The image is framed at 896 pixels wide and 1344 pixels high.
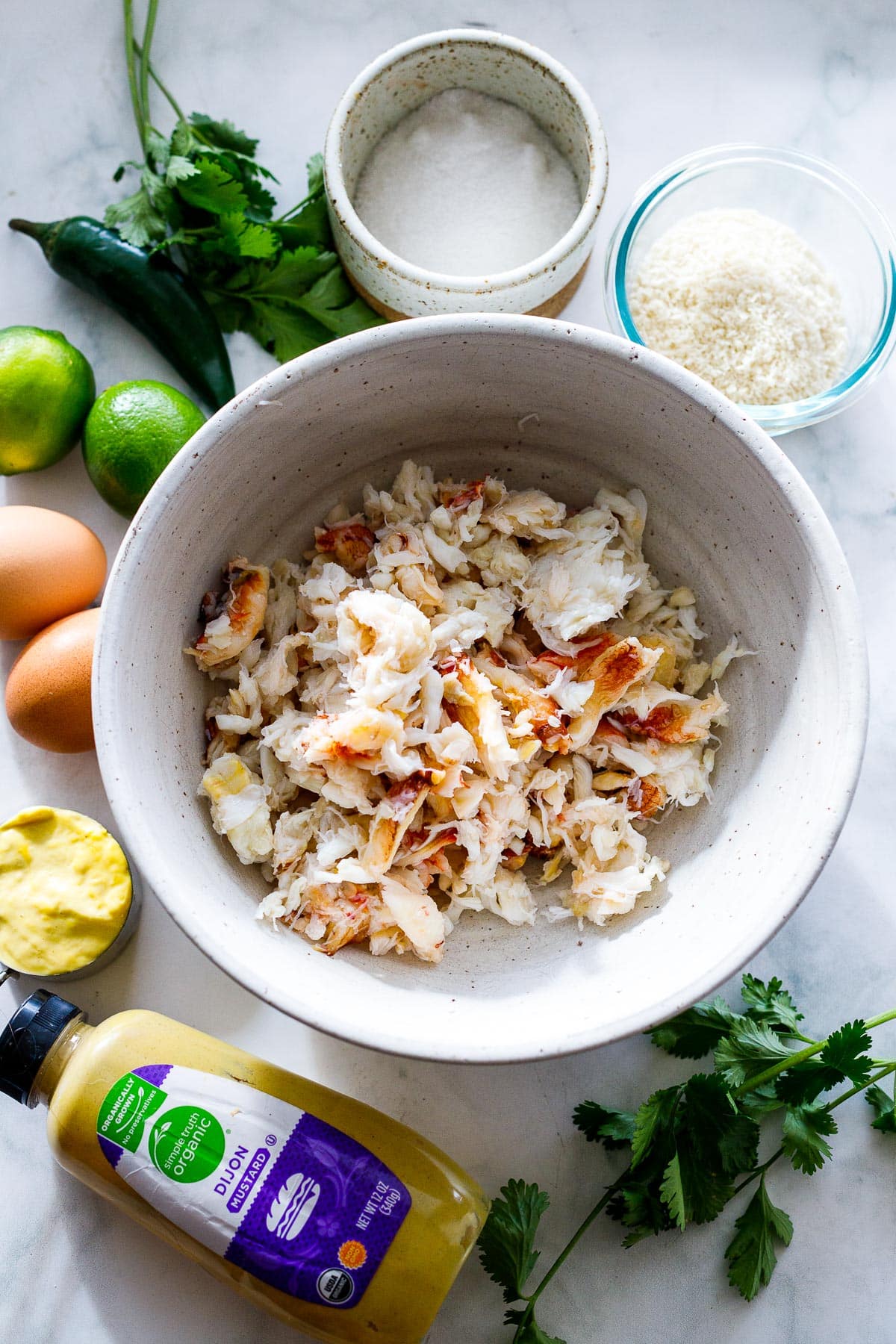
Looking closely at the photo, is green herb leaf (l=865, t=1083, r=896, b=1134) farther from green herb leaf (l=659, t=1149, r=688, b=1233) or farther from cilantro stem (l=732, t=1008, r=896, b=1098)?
green herb leaf (l=659, t=1149, r=688, b=1233)

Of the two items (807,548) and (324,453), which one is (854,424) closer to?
(807,548)

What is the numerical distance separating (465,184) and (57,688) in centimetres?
106

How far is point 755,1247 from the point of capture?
1555mm

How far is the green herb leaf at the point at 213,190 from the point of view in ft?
5.35

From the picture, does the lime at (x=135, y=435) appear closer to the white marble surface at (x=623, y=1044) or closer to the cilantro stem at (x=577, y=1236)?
the white marble surface at (x=623, y=1044)

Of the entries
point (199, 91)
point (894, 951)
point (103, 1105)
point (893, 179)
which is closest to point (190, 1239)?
point (103, 1105)

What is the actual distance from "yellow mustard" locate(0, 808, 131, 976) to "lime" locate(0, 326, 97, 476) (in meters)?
0.57

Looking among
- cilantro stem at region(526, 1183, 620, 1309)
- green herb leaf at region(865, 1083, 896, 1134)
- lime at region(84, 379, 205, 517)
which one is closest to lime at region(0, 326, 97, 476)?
lime at region(84, 379, 205, 517)

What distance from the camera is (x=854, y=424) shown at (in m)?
1.78

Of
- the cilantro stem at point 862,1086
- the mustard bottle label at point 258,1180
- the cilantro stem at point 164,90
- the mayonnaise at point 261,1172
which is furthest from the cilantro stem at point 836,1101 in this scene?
the cilantro stem at point 164,90

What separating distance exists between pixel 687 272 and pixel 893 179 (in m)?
0.47

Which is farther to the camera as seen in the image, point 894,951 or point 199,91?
point 199,91

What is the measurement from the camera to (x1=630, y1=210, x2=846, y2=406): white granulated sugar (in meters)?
1.66

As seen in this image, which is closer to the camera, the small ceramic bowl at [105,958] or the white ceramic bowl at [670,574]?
the white ceramic bowl at [670,574]
